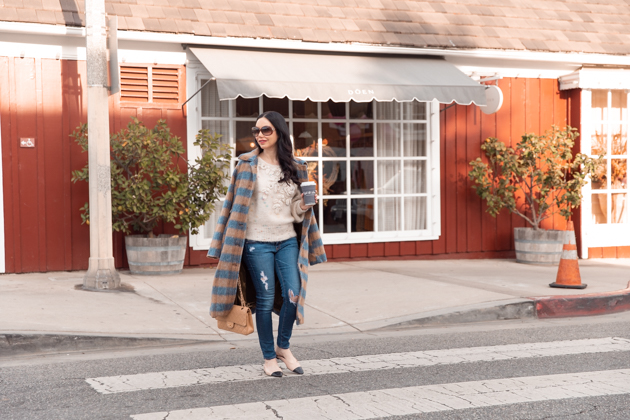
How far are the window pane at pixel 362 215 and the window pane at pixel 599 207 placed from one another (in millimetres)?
3567

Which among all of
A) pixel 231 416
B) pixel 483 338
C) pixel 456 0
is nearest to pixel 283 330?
pixel 231 416

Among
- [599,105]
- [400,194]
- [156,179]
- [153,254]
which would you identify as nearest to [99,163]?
[156,179]

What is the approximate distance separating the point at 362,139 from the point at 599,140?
148 inches

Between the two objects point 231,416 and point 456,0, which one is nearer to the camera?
point 231,416

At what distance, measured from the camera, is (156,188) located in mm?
8859

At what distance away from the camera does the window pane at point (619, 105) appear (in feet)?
37.8

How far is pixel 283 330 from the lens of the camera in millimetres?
4977

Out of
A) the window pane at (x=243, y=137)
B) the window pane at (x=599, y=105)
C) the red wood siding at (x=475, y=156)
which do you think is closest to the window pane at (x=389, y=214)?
the red wood siding at (x=475, y=156)

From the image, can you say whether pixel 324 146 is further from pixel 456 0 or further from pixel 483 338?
pixel 483 338

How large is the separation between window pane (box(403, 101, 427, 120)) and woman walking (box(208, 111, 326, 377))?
19.8ft

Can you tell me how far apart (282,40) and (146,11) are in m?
1.71

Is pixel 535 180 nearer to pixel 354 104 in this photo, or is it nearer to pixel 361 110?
pixel 361 110

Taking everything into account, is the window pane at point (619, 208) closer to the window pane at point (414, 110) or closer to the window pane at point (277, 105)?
the window pane at point (414, 110)

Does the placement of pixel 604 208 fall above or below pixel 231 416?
above
